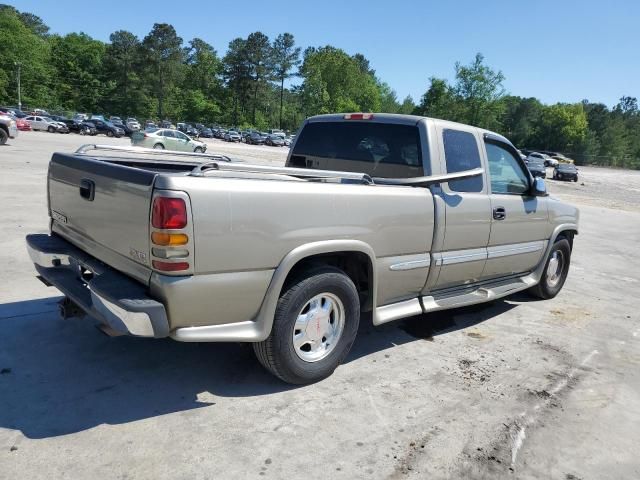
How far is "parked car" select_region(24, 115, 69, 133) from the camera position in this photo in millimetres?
46156

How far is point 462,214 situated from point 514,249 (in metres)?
1.21

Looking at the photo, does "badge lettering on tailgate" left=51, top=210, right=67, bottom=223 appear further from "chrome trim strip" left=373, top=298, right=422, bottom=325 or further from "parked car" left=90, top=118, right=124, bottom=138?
"parked car" left=90, top=118, right=124, bottom=138

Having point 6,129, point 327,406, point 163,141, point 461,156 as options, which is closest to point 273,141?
point 163,141

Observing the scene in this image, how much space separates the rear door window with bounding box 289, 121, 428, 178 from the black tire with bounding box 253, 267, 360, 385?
4.43 ft

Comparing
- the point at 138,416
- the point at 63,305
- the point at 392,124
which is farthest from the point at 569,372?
the point at 63,305

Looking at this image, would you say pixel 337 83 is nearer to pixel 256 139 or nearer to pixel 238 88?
pixel 238 88

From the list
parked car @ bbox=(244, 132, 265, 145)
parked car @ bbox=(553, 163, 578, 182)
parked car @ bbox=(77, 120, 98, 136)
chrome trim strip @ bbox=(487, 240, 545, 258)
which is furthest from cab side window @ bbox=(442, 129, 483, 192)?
parked car @ bbox=(244, 132, 265, 145)

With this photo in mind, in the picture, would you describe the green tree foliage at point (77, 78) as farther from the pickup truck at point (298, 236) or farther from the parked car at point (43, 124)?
the pickup truck at point (298, 236)

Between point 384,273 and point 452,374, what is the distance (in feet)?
3.32

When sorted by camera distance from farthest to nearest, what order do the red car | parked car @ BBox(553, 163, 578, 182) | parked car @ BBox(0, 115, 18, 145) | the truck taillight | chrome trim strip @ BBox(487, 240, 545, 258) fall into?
the red car, parked car @ BBox(553, 163, 578, 182), parked car @ BBox(0, 115, 18, 145), chrome trim strip @ BBox(487, 240, 545, 258), the truck taillight

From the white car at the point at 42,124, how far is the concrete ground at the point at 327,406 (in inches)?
1886

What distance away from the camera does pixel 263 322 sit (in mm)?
3221

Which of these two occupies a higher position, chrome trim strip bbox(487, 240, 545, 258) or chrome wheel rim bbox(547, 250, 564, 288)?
chrome trim strip bbox(487, 240, 545, 258)

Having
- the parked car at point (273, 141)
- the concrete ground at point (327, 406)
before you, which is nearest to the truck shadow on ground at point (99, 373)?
the concrete ground at point (327, 406)
